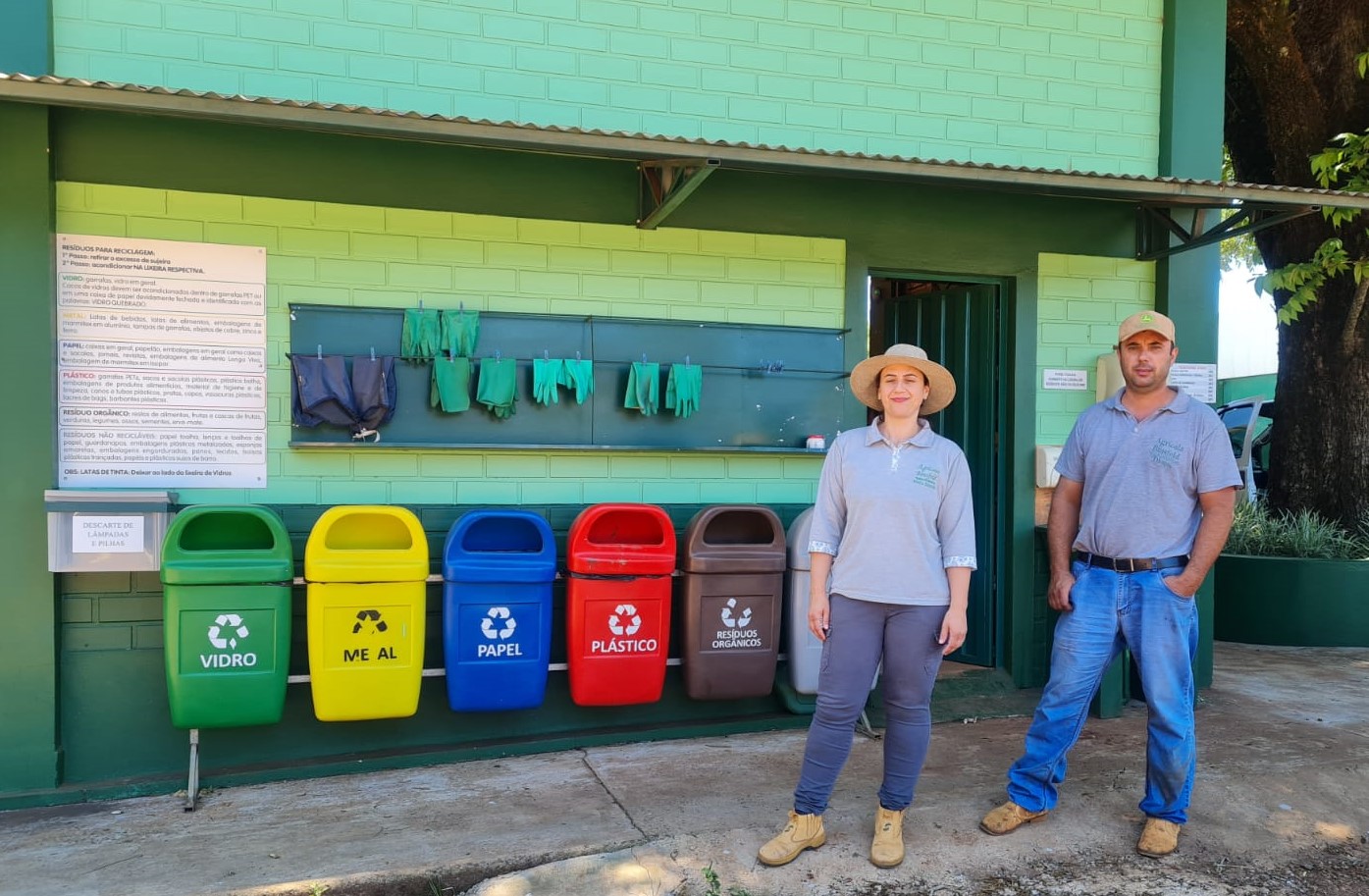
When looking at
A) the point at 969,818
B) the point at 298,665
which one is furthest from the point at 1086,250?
the point at 298,665

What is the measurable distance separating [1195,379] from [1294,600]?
8.46ft

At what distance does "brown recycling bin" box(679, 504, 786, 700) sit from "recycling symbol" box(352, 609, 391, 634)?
1387 mm

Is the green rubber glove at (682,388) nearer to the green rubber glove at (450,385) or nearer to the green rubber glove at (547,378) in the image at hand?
the green rubber glove at (547,378)

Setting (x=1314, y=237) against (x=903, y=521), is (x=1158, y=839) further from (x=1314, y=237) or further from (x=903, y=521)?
(x=1314, y=237)

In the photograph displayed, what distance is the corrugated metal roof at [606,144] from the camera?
12.1ft

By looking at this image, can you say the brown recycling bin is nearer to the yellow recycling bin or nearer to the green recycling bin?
the yellow recycling bin

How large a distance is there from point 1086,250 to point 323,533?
4420mm

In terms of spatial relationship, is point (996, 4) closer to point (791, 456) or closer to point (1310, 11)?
point (791, 456)

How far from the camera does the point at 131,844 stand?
380cm

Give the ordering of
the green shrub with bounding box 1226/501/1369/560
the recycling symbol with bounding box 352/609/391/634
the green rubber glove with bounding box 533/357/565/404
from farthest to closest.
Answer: the green shrub with bounding box 1226/501/1369/560
the green rubber glove with bounding box 533/357/565/404
the recycling symbol with bounding box 352/609/391/634

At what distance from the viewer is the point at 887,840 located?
3.68 m

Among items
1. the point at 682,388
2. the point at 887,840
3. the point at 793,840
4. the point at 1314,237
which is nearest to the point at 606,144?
the point at 682,388

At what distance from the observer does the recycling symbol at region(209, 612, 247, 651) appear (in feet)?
13.5

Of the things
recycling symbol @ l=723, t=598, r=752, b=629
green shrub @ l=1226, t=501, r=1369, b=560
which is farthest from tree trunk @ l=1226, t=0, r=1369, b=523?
recycling symbol @ l=723, t=598, r=752, b=629
